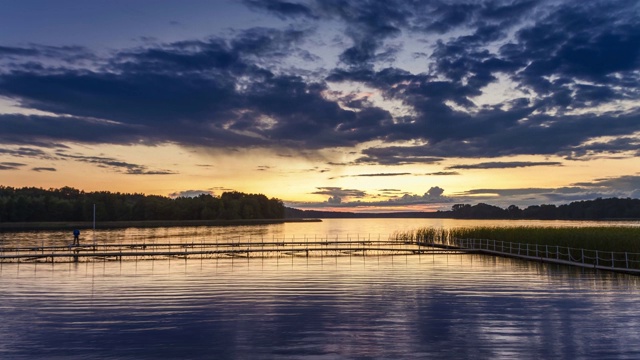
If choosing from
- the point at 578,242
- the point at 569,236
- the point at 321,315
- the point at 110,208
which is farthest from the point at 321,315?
the point at 110,208

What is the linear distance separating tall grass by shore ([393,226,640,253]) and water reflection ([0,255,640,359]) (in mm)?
4801

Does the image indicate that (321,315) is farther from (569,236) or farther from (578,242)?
(569,236)

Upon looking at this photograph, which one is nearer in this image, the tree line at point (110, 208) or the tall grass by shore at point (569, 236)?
the tall grass by shore at point (569, 236)

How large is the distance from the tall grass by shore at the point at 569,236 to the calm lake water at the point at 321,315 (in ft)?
16.0

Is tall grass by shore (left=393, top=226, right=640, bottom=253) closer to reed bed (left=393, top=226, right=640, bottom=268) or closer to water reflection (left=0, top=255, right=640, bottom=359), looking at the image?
reed bed (left=393, top=226, right=640, bottom=268)

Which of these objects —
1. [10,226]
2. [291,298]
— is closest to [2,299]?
[291,298]

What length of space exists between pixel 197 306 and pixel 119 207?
16080 cm

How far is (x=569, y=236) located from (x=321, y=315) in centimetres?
2591

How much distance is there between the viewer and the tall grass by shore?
31503 mm

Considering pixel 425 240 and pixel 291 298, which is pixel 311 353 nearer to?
pixel 291 298

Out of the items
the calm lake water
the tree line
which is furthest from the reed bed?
the tree line

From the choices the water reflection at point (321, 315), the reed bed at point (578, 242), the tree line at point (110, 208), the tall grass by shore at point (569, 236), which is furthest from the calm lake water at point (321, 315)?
the tree line at point (110, 208)

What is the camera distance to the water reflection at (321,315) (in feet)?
41.6

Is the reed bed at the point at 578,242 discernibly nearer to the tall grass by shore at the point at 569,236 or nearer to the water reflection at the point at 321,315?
the tall grass by shore at the point at 569,236
